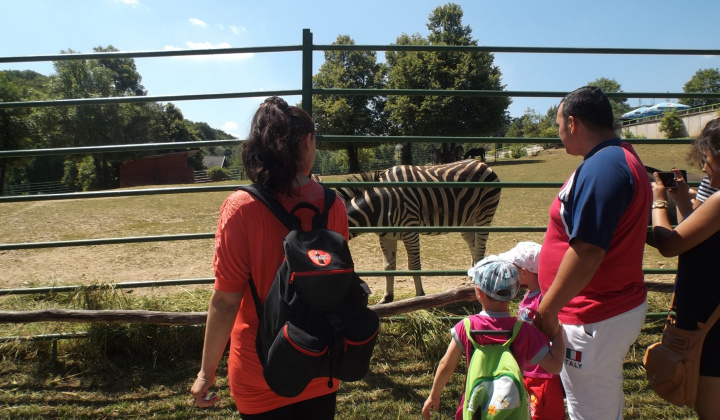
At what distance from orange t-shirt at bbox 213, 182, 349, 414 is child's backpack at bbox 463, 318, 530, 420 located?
1.86 feet

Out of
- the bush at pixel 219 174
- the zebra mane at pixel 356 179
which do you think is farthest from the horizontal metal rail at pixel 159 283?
the bush at pixel 219 174

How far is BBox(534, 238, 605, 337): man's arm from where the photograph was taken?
5.42 ft

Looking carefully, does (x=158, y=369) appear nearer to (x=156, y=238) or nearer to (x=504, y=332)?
(x=156, y=238)

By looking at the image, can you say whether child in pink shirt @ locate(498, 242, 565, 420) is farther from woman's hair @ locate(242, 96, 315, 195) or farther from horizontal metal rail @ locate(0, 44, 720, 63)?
horizontal metal rail @ locate(0, 44, 720, 63)

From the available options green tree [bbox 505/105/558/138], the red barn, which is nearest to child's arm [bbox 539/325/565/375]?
the red barn

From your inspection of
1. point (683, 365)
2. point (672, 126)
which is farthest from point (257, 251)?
point (672, 126)

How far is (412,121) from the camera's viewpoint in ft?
95.6

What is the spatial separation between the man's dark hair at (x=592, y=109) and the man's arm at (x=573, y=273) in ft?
1.77

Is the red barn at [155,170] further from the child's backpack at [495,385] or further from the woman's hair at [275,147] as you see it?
the child's backpack at [495,385]

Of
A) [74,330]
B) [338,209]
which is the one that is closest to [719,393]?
[338,209]

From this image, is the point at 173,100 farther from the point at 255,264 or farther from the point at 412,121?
the point at 412,121

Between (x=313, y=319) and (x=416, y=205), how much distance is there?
4.45m

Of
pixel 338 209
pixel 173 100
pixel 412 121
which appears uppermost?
pixel 412 121

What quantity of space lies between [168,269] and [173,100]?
449 cm
